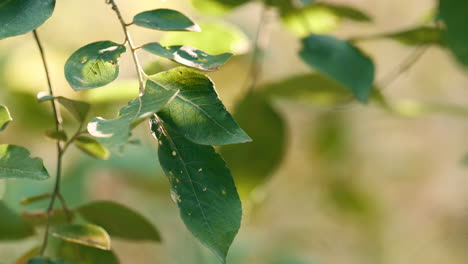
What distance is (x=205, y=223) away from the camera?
309 millimetres

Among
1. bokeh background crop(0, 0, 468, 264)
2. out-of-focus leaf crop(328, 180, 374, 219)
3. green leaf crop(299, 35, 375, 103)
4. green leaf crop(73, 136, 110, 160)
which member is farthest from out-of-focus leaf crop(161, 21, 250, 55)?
out-of-focus leaf crop(328, 180, 374, 219)

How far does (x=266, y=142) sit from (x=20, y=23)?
311 millimetres

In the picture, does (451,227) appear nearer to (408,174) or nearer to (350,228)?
(408,174)

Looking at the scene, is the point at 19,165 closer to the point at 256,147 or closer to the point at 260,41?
the point at 256,147

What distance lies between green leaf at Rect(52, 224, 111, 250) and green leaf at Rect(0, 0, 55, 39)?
121 millimetres

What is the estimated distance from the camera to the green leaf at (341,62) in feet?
1.54

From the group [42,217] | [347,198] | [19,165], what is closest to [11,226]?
[42,217]

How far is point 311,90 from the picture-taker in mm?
646

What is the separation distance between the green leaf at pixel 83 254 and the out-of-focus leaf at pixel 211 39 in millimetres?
240

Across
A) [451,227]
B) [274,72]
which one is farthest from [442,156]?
[274,72]

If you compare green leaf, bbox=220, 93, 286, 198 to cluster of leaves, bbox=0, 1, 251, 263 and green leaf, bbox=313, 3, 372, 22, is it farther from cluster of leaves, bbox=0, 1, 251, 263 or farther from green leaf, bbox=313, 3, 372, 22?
cluster of leaves, bbox=0, 1, 251, 263

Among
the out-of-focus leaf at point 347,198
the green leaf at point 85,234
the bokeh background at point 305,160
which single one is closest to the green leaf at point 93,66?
the green leaf at point 85,234

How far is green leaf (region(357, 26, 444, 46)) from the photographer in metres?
0.53

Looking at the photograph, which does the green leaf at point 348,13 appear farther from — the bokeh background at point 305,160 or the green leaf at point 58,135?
the green leaf at point 58,135
